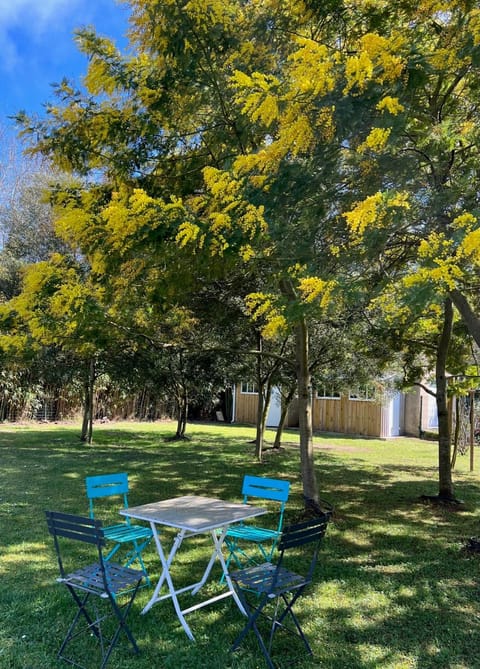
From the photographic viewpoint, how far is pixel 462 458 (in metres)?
15.0

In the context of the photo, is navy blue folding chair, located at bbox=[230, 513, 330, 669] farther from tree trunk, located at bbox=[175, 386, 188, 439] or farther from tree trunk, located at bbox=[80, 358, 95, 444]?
tree trunk, located at bbox=[175, 386, 188, 439]

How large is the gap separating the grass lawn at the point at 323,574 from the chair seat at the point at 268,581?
41cm

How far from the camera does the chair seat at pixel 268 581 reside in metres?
3.28

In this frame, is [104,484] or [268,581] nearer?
[268,581]

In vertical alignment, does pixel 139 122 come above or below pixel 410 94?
above

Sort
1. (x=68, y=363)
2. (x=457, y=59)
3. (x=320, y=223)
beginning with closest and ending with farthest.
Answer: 1. (x=457, y=59)
2. (x=320, y=223)
3. (x=68, y=363)

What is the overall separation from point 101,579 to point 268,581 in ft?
3.58

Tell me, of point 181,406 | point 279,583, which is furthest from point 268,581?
point 181,406

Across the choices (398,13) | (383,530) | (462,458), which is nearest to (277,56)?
(398,13)

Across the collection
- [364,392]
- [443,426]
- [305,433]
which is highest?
[364,392]

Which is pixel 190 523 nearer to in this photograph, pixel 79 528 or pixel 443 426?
pixel 79 528

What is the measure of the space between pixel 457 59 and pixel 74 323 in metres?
4.30

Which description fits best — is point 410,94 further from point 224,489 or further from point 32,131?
point 224,489

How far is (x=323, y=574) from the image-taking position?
16.0 feet
